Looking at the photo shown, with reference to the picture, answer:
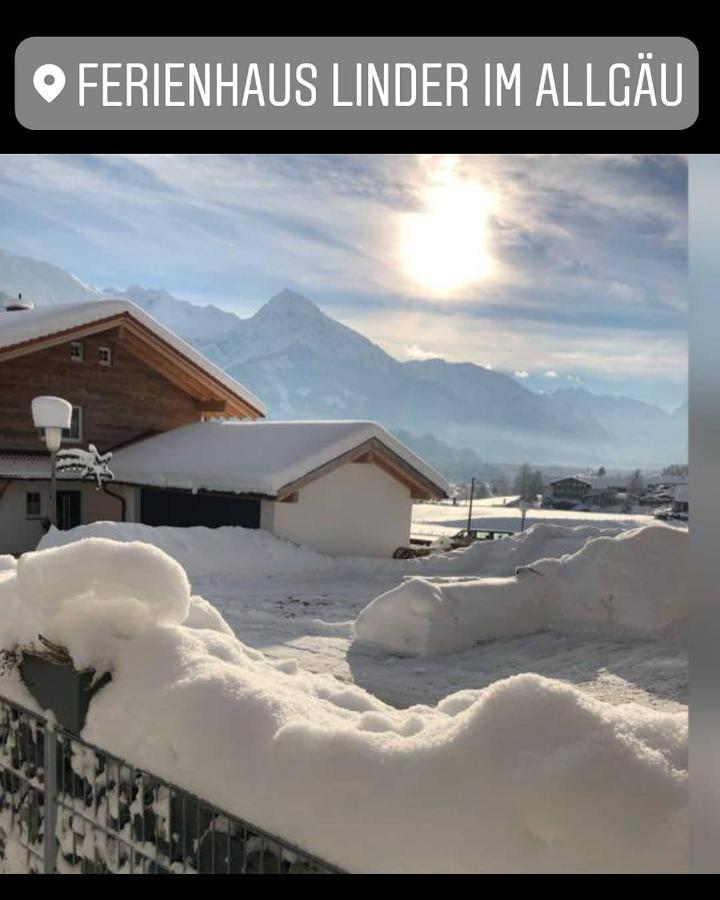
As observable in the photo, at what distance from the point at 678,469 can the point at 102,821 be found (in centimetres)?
263

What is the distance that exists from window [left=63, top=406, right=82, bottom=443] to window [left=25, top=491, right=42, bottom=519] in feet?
5.90

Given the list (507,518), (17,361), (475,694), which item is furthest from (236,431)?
(507,518)

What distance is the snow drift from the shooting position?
14391mm

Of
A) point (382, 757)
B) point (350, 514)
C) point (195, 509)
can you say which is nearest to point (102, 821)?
point (382, 757)

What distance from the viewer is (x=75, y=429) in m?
19.9

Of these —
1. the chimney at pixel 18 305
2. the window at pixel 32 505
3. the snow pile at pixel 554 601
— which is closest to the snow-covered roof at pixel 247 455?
the window at pixel 32 505

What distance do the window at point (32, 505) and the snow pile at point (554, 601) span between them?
41.0 feet

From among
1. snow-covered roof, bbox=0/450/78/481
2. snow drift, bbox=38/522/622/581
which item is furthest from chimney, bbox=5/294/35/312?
snow drift, bbox=38/522/622/581

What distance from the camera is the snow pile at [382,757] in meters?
1.76

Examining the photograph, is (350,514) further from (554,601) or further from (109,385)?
(554,601)

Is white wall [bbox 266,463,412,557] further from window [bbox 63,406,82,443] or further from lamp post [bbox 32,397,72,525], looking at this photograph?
window [bbox 63,406,82,443]

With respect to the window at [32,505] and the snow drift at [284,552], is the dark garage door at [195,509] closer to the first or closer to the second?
the snow drift at [284,552]
